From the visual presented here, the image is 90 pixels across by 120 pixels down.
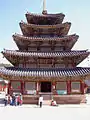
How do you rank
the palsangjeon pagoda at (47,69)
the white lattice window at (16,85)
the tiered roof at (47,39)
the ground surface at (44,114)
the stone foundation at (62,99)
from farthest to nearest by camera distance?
1. the tiered roof at (47,39)
2. the white lattice window at (16,85)
3. the stone foundation at (62,99)
4. the palsangjeon pagoda at (47,69)
5. the ground surface at (44,114)

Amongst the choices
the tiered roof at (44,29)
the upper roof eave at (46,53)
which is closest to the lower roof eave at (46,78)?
the upper roof eave at (46,53)

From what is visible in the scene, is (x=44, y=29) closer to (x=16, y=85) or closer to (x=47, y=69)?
(x=47, y=69)

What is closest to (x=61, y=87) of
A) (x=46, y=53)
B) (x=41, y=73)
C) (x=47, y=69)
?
(x=47, y=69)

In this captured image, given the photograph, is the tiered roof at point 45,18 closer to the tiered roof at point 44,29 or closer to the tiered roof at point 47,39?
the tiered roof at point 44,29

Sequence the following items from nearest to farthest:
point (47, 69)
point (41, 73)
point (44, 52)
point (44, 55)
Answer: point (41, 73), point (44, 55), point (47, 69), point (44, 52)

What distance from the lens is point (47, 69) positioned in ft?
84.1

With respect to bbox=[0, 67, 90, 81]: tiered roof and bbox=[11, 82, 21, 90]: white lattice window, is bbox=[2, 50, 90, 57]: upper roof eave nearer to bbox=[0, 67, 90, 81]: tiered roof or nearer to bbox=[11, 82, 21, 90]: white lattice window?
bbox=[0, 67, 90, 81]: tiered roof

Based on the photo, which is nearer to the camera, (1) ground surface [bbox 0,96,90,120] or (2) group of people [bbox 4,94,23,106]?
(1) ground surface [bbox 0,96,90,120]

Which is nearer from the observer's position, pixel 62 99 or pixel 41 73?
pixel 41 73

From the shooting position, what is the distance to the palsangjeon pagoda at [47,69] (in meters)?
24.2

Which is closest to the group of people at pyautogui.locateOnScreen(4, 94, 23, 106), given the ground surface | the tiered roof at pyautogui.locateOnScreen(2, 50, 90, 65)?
the ground surface

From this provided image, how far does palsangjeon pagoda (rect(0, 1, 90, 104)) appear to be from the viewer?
2420 centimetres

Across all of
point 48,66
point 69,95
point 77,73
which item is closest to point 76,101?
point 69,95

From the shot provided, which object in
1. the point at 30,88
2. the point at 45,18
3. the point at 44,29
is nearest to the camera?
the point at 30,88
